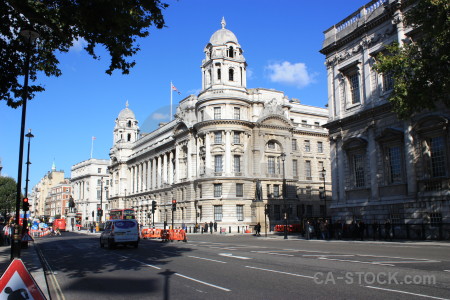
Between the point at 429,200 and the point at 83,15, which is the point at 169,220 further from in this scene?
the point at 83,15

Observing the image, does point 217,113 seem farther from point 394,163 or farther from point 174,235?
point 394,163

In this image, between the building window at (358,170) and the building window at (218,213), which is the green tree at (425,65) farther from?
the building window at (218,213)

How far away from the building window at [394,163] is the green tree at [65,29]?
24.3 metres

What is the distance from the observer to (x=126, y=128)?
106m

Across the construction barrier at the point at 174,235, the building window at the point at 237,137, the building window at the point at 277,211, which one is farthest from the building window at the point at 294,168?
the construction barrier at the point at 174,235

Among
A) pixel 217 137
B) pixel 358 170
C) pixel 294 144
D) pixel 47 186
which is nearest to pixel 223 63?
pixel 217 137

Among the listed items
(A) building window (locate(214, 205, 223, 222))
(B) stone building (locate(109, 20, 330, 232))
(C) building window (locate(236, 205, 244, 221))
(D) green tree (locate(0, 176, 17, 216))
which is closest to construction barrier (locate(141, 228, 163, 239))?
(B) stone building (locate(109, 20, 330, 232))

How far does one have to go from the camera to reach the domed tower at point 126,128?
105812 mm

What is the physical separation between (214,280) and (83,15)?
8248 mm

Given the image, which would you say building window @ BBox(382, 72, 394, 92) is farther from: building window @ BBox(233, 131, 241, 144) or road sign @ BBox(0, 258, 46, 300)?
road sign @ BBox(0, 258, 46, 300)

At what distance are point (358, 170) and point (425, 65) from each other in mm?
13190

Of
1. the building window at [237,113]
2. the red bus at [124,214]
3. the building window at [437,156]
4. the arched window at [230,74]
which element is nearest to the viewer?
the building window at [437,156]

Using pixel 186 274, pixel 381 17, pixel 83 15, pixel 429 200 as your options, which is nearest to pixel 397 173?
pixel 429 200

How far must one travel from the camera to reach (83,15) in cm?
1095
